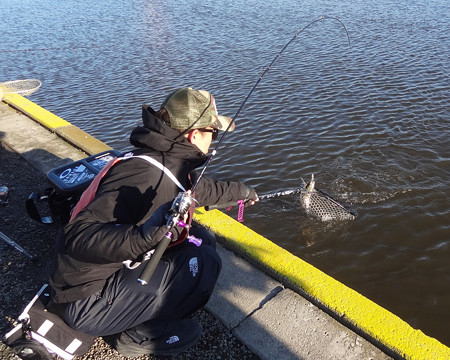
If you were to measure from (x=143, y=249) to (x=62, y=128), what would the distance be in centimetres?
576

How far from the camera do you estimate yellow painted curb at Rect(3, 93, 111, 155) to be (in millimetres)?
6504

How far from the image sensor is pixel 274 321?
3.29m

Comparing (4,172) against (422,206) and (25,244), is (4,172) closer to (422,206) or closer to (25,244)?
(25,244)

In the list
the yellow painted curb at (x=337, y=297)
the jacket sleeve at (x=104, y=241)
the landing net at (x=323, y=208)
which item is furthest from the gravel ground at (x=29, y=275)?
the landing net at (x=323, y=208)

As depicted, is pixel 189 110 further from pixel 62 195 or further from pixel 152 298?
pixel 62 195

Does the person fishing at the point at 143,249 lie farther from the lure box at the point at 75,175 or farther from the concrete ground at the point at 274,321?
the lure box at the point at 75,175

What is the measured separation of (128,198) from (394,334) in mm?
2394

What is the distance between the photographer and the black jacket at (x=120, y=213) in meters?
2.22

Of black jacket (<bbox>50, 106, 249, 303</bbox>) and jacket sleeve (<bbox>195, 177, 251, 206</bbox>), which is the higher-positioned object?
black jacket (<bbox>50, 106, 249, 303</bbox>)

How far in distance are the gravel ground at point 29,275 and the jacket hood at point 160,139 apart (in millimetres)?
1535

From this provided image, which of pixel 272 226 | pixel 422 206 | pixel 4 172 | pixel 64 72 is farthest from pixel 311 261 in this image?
pixel 64 72

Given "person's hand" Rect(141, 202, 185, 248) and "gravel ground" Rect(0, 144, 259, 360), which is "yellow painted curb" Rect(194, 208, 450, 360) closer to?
"gravel ground" Rect(0, 144, 259, 360)

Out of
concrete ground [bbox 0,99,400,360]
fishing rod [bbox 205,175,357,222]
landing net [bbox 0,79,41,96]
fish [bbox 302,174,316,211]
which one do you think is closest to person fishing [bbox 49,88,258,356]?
concrete ground [bbox 0,99,400,360]

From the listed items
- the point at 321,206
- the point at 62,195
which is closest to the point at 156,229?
the point at 62,195
